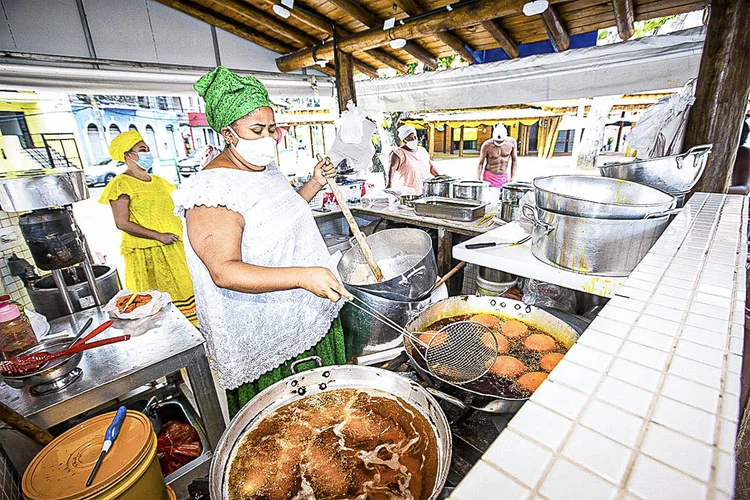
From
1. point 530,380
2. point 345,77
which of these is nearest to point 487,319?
point 530,380

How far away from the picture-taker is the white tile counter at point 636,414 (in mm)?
503

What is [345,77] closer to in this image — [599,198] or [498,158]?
[498,158]

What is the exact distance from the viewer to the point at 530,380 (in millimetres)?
1579

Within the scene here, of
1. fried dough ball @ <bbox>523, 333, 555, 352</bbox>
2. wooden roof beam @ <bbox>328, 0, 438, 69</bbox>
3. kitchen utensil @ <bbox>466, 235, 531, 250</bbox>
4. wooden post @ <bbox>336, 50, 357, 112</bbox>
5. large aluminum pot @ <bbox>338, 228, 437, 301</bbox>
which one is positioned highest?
wooden roof beam @ <bbox>328, 0, 438, 69</bbox>

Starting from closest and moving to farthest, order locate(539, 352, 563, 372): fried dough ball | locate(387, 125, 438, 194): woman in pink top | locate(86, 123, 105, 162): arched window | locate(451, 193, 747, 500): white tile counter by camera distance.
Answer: locate(451, 193, 747, 500): white tile counter → locate(539, 352, 563, 372): fried dough ball → locate(387, 125, 438, 194): woman in pink top → locate(86, 123, 105, 162): arched window

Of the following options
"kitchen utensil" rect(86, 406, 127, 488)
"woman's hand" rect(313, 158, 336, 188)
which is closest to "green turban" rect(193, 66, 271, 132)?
"woman's hand" rect(313, 158, 336, 188)

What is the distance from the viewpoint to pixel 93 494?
1.21 metres

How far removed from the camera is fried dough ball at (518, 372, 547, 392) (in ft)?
5.06

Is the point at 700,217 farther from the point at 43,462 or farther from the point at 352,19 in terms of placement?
the point at 352,19

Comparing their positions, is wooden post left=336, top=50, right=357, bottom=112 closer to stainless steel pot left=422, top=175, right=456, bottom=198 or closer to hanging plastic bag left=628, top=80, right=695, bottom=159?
stainless steel pot left=422, top=175, right=456, bottom=198

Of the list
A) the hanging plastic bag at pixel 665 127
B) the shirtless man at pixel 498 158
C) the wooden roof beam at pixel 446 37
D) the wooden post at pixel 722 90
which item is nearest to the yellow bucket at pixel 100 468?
Result: the hanging plastic bag at pixel 665 127

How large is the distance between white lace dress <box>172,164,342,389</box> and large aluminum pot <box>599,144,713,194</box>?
2.06 m

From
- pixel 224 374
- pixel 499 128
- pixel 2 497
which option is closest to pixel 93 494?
pixel 2 497

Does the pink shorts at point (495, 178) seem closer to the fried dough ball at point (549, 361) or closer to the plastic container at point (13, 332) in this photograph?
the fried dough ball at point (549, 361)
